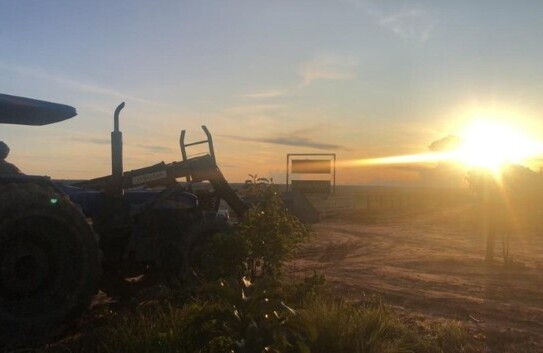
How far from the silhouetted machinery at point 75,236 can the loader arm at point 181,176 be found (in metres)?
0.03

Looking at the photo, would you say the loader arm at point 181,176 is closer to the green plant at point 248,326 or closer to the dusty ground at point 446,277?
the dusty ground at point 446,277

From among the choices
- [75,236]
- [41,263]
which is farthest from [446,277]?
[41,263]

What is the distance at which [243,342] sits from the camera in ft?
15.1

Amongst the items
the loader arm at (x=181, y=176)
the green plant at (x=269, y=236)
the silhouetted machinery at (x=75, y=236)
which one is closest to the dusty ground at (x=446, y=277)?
the green plant at (x=269, y=236)

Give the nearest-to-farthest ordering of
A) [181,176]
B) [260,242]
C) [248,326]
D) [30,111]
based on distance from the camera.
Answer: [248,326] < [30,111] < [260,242] < [181,176]

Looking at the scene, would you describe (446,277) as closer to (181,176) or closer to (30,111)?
(181,176)

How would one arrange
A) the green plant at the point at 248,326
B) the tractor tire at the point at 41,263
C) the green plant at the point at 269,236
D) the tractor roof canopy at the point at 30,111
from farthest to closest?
the green plant at the point at 269,236 < the tractor roof canopy at the point at 30,111 < the tractor tire at the point at 41,263 < the green plant at the point at 248,326

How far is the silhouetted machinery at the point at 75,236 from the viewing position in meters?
6.08

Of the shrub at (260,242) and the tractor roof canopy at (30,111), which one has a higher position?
the tractor roof canopy at (30,111)

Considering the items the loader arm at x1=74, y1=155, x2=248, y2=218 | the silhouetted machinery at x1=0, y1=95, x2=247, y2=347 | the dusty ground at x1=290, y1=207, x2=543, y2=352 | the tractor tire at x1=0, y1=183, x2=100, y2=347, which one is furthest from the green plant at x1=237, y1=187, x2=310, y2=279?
the tractor tire at x1=0, y1=183, x2=100, y2=347

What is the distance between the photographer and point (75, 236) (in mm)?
6383

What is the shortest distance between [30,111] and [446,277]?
9045 mm

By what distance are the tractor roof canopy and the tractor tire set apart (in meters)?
0.93

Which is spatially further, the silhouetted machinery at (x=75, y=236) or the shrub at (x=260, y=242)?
the shrub at (x=260, y=242)
